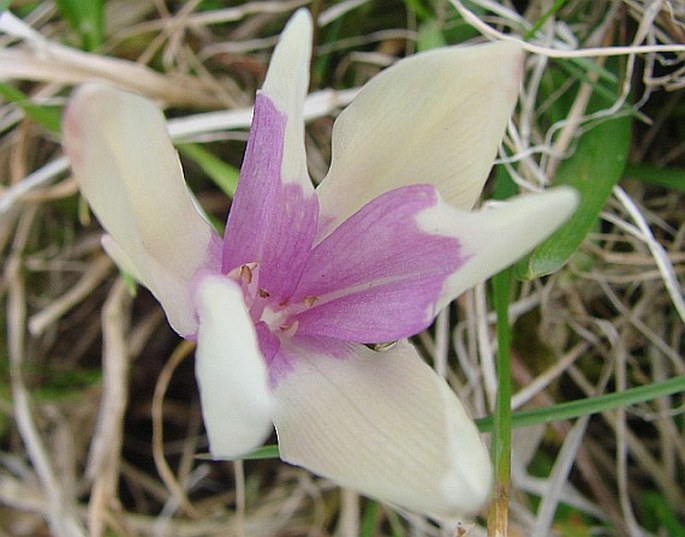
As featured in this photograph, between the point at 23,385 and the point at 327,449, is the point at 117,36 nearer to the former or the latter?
the point at 23,385

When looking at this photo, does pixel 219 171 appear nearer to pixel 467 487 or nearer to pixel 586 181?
pixel 586 181

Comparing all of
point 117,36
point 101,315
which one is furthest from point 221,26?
point 101,315

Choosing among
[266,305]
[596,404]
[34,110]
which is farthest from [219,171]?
[596,404]

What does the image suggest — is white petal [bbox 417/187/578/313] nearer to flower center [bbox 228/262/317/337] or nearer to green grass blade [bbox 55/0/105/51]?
flower center [bbox 228/262/317/337]

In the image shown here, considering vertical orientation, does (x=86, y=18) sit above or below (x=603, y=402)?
above

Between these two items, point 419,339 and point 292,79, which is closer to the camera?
point 292,79

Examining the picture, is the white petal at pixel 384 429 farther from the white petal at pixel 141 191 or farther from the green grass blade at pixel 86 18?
the green grass blade at pixel 86 18
